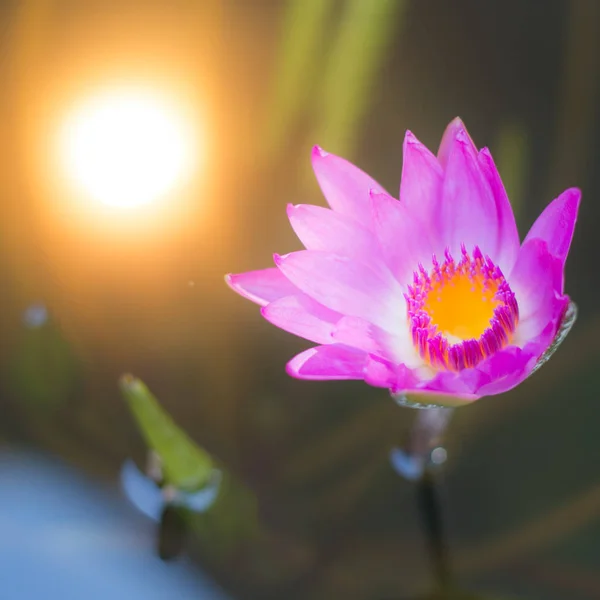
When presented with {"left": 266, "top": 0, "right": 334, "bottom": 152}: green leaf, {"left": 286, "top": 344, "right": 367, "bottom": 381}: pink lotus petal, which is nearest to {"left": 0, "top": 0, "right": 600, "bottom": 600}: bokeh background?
{"left": 266, "top": 0, "right": 334, "bottom": 152}: green leaf

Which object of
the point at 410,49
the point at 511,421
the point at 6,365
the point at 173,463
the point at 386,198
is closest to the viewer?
the point at 386,198

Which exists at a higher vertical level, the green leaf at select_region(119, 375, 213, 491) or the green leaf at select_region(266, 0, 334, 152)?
the green leaf at select_region(266, 0, 334, 152)

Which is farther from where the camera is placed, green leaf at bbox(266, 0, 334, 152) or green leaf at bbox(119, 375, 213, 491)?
green leaf at bbox(266, 0, 334, 152)

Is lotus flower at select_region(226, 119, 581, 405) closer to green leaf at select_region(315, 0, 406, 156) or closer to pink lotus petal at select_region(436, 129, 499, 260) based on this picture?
pink lotus petal at select_region(436, 129, 499, 260)

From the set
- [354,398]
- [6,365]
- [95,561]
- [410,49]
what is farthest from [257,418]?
[410,49]

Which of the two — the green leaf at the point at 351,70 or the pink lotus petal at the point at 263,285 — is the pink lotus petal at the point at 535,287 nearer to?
the pink lotus petal at the point at 263,285

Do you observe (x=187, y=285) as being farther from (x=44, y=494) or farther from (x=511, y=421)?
(x=511, y=421)

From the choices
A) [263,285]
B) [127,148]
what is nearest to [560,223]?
[263,285]
